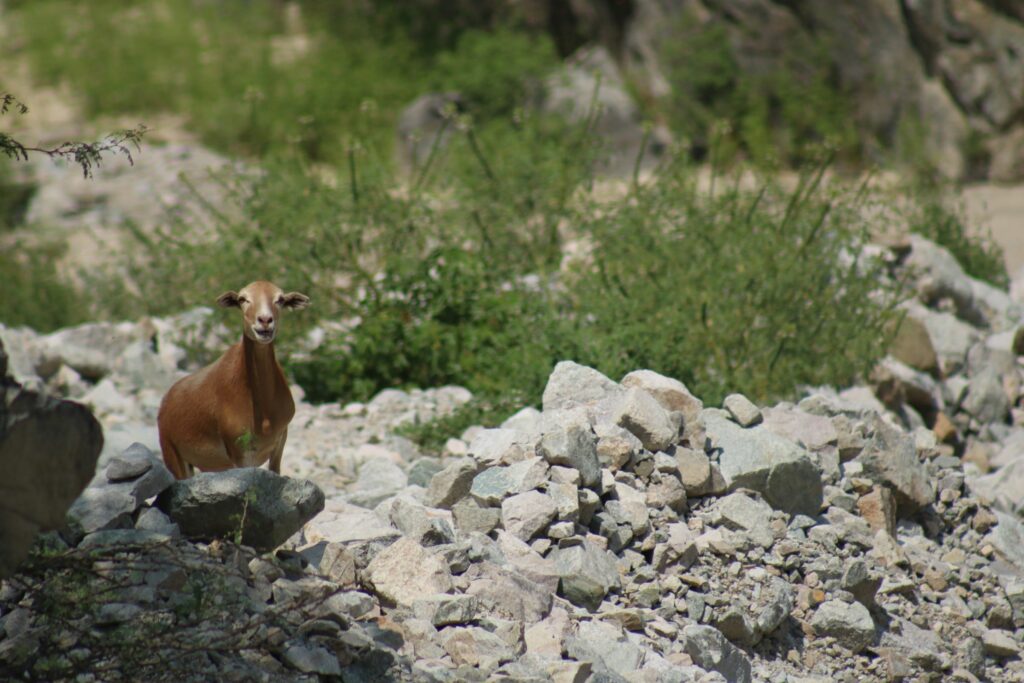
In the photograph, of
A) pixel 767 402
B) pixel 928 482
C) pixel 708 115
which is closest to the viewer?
pixel 928 482

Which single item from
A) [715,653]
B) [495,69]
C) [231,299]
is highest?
[231,299]

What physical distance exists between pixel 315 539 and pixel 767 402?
8.60ft

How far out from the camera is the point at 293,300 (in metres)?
4.52

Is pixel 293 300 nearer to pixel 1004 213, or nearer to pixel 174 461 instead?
pixel 174 461

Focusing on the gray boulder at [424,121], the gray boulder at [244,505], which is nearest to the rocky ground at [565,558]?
the gray boulder at [244,505]

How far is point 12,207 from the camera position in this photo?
1248 cm

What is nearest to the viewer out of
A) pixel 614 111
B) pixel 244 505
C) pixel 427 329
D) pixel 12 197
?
pixel 244 505

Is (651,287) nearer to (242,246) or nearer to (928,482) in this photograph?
(928,482)

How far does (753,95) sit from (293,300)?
984 cm

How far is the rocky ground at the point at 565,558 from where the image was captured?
3645 millimetres

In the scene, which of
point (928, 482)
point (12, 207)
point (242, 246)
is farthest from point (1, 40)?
point (928, 482)

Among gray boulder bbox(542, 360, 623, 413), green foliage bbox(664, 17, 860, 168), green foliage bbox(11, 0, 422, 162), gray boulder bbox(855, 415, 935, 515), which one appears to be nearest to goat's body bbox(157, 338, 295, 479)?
gray boulder bbox(542, 360, 623, 413)

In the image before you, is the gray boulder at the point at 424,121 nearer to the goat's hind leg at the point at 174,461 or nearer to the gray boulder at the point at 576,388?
the gray boulder at the point at 576,388

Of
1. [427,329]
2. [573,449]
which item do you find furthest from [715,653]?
[427,329]
